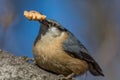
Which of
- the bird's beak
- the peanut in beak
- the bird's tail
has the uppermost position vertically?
the bird's beak

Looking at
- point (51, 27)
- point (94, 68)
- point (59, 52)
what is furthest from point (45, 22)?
point (94, 68)

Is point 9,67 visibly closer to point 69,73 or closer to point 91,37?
point 69,73

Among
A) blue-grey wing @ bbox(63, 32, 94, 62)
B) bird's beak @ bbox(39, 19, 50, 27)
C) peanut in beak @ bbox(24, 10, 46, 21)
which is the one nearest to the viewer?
peanut in beak @ bbox(24, 10, 46, 21)

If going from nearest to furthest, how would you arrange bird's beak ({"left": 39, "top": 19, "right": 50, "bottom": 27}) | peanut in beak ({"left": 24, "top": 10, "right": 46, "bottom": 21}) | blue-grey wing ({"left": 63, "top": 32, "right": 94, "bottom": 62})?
peanut in beak ({"left": 24, "top": 10, "right": 46, "bottom": 21}) < bird's beak ({"left": 39, "top": 19, "right": 50, "bottom": 27}) < blue-grey wing ({"left": 63, "top": 32, "right": 94, "bottom": 62})

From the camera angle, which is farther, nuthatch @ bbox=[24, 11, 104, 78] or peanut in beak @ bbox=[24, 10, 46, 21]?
nuthatch @ bbox=[24, 11, 104, 78]

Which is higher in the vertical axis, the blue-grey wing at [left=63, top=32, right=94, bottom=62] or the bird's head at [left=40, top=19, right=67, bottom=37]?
the bird's head at [left=40, top=19, right=67, bottom=37]

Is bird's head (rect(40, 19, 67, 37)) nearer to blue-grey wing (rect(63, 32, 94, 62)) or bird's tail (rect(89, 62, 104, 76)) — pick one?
blue-grey wing (rect(63, 32, 94, 62))

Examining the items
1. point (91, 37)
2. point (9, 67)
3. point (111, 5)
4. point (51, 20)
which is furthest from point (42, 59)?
point (111, 5)

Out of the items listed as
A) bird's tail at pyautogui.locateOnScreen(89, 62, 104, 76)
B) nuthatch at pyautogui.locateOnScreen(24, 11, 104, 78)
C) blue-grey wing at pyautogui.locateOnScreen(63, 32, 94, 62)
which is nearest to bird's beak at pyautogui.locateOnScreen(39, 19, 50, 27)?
nuthatch at pyautogui.locateOnScreen(24, 11, 104, 78)
